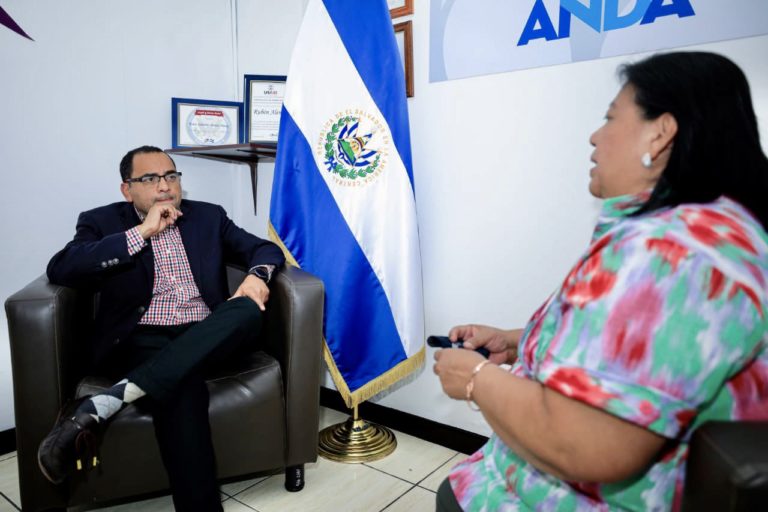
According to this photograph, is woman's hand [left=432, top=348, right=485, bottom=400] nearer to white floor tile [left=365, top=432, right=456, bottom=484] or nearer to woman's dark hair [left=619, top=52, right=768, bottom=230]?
woman's dark hair [left=619, top=52, right=768, bottom=230]

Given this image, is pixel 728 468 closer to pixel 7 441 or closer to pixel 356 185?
pixel 356 185

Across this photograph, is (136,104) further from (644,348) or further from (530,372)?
(644,348)

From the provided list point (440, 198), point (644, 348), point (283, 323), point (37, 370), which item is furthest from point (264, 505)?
point (644, 348)

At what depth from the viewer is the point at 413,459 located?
2059mm

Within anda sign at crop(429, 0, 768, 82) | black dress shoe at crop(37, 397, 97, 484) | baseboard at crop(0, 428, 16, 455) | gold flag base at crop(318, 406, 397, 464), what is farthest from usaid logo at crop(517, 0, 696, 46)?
baseboard at crop(0, 428, 16, 455)

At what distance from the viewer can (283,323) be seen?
171cm

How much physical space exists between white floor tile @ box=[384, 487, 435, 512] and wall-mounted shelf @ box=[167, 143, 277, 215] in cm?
160

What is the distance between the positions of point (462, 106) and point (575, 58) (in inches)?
17.8

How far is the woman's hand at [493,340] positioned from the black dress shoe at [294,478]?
100 centimetres

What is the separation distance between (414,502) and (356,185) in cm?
118

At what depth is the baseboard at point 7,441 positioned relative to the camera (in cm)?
204

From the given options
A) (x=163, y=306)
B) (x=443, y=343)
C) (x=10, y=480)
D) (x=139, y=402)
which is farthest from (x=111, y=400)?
(x=443, y=343)

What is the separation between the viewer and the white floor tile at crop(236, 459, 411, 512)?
1.72 metres

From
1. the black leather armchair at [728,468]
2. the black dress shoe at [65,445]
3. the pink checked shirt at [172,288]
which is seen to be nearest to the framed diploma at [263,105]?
the pink checked shirt at [172,288]
